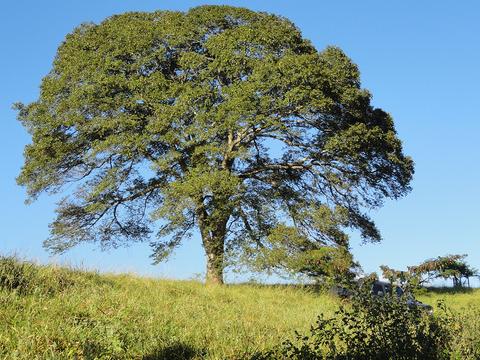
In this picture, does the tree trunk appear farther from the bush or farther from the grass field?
the bush

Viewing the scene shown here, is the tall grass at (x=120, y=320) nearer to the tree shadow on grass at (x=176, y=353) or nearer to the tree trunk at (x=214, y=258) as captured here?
the tree shadow on grass at (x=176, y=353)

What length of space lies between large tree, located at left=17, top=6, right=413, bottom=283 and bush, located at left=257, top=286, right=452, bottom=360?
10.1 meters

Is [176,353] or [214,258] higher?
[214,258]

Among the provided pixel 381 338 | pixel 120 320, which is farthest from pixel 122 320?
pixel 381 338

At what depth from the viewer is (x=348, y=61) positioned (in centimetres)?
2292

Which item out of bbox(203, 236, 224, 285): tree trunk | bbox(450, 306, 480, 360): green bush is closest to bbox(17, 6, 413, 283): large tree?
bbox(203, 236, 224, 285): tree trunk

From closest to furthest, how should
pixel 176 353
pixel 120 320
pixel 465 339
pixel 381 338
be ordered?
pixel 176 353 < pixel 381 338 < pixel 465 339 < pixel 120 320

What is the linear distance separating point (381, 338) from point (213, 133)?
42.2ft

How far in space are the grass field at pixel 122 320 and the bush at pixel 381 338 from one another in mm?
1041

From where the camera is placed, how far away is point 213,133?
20.6 meters

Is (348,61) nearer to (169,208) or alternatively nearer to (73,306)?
(169,208)

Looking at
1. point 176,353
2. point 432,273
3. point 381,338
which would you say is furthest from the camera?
point 432,273

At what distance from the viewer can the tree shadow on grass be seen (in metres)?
8.41

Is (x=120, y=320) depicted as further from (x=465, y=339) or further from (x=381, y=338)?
(x=465, y=339)
